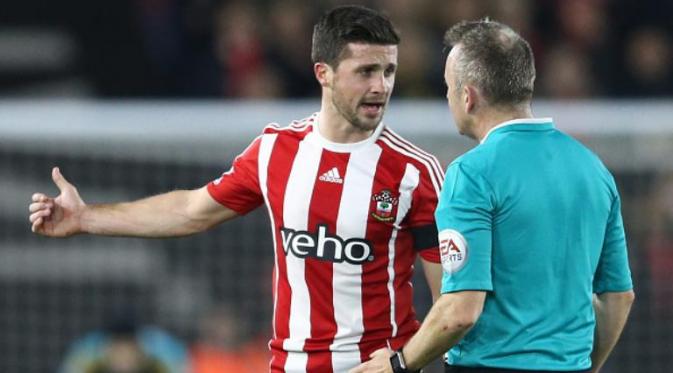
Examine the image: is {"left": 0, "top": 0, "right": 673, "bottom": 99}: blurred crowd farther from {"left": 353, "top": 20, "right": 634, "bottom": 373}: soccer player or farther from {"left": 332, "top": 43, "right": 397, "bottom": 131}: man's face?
{"left": 353, "top": 20, "right": 634, "bottom": 373}: soccer player

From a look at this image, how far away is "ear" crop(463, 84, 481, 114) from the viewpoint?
468 centimetres

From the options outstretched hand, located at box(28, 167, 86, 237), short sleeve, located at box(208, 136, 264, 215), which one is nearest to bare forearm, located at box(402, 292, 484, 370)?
short sleeve, located at box(208, 136, 264, 215)

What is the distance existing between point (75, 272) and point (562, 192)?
5.22 m

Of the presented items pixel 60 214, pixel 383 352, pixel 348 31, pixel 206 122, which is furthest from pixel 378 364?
pixel 206 122

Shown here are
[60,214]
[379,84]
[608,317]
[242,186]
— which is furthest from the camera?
[60,214]

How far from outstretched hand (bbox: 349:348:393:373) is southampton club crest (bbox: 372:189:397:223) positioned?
0.49m

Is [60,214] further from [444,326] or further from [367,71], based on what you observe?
[444,326]

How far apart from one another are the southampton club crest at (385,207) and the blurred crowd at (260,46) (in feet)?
15.1

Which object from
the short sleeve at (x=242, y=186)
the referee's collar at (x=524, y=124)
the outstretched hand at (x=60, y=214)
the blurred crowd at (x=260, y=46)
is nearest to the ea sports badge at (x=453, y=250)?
the referee's collar at (x=524, y=124)

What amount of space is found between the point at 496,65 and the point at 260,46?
18.6 ft

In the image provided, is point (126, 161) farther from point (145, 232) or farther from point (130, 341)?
point (145, 232)

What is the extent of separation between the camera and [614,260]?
16.0ft

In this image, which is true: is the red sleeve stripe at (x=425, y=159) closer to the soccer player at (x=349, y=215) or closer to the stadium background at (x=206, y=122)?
the soccer player at (x=349, y=215)

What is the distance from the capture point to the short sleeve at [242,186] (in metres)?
5.39
